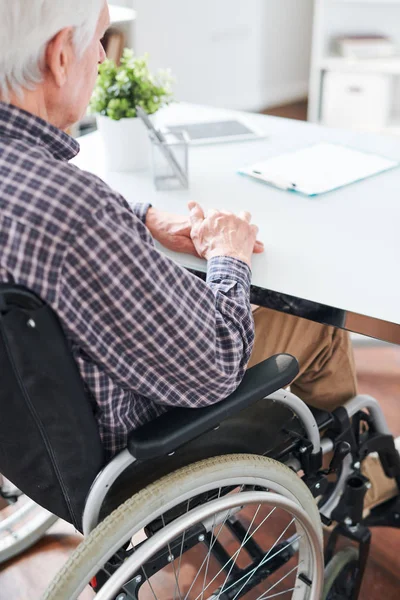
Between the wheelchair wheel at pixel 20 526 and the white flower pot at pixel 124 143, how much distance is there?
0.80 m

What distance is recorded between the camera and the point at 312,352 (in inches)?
51.9

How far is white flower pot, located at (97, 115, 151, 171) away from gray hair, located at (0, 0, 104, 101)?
69 cm

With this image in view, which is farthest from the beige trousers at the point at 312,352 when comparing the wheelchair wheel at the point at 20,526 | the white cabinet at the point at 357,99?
the white cabinet at the point at 357,99

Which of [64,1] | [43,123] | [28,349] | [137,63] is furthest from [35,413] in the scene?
[137,63]

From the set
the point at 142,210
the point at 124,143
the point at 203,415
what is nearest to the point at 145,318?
the point at 203,415

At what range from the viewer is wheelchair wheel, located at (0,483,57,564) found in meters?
1.55

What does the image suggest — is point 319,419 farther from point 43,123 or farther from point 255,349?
point 43,123

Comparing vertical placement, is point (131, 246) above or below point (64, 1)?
below

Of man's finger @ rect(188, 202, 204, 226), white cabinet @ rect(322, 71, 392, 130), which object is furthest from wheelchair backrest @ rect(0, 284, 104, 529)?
white cabinet @ rect(322, 71, 392, 130)

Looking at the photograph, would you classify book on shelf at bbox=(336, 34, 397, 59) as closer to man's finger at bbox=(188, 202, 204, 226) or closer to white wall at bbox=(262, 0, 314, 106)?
white wall at bbox=(262, 0, 314, 106)

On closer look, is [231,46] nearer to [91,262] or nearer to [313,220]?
[313,220]

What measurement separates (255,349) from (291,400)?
0.26 meters

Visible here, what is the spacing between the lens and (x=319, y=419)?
1222mm

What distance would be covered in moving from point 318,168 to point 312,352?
0.46 metres
